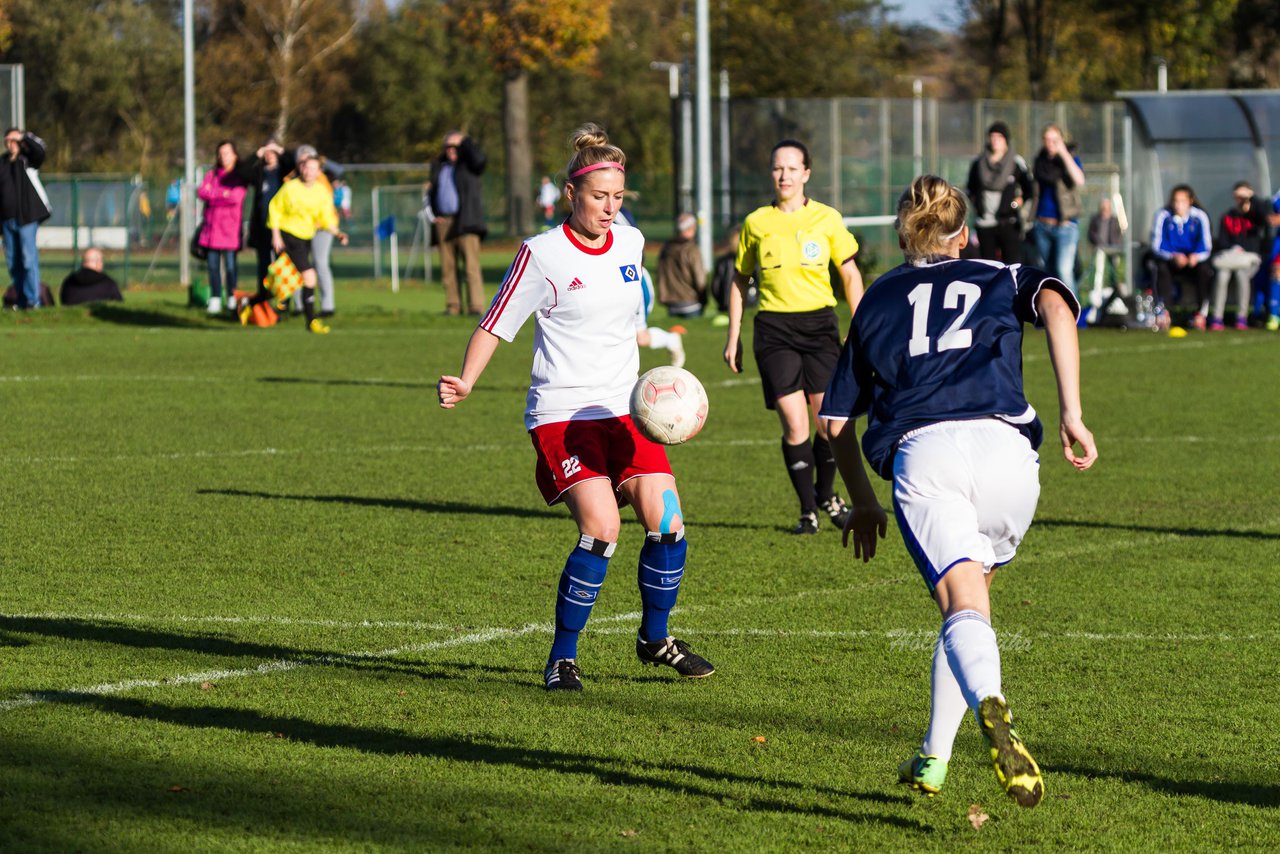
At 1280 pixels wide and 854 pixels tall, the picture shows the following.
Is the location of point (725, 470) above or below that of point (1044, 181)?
below

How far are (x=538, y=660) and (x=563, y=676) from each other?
0.50 m

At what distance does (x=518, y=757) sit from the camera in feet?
17.7

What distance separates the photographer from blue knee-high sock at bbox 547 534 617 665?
20.3 ft

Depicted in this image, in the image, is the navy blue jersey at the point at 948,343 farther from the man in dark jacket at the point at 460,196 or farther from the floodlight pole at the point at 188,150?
the floodlight pole at the point at 188,150

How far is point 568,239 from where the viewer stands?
20.6 ft

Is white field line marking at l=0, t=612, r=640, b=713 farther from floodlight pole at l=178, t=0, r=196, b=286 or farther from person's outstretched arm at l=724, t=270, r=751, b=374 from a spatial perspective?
floodlight pole at l=178, t=0, r=196, b=286

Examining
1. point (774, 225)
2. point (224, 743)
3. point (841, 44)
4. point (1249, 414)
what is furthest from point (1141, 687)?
point (841, 44)

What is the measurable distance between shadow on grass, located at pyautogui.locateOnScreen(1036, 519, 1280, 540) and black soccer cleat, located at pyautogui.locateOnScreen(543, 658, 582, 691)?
430 centimetres

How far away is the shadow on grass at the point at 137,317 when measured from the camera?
22688 mm

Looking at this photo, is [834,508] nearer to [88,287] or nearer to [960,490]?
[960,490]

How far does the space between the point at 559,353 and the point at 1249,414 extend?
997cm

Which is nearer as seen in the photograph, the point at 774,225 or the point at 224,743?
the point at 224,743

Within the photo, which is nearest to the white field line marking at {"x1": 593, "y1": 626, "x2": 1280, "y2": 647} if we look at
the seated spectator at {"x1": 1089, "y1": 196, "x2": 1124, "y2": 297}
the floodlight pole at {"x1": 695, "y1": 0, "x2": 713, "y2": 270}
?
the seated spectator at {"x1": 1089, "y1": 196, "x2": 1124, "y2": 297}

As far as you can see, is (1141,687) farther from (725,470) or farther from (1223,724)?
(725,470)
